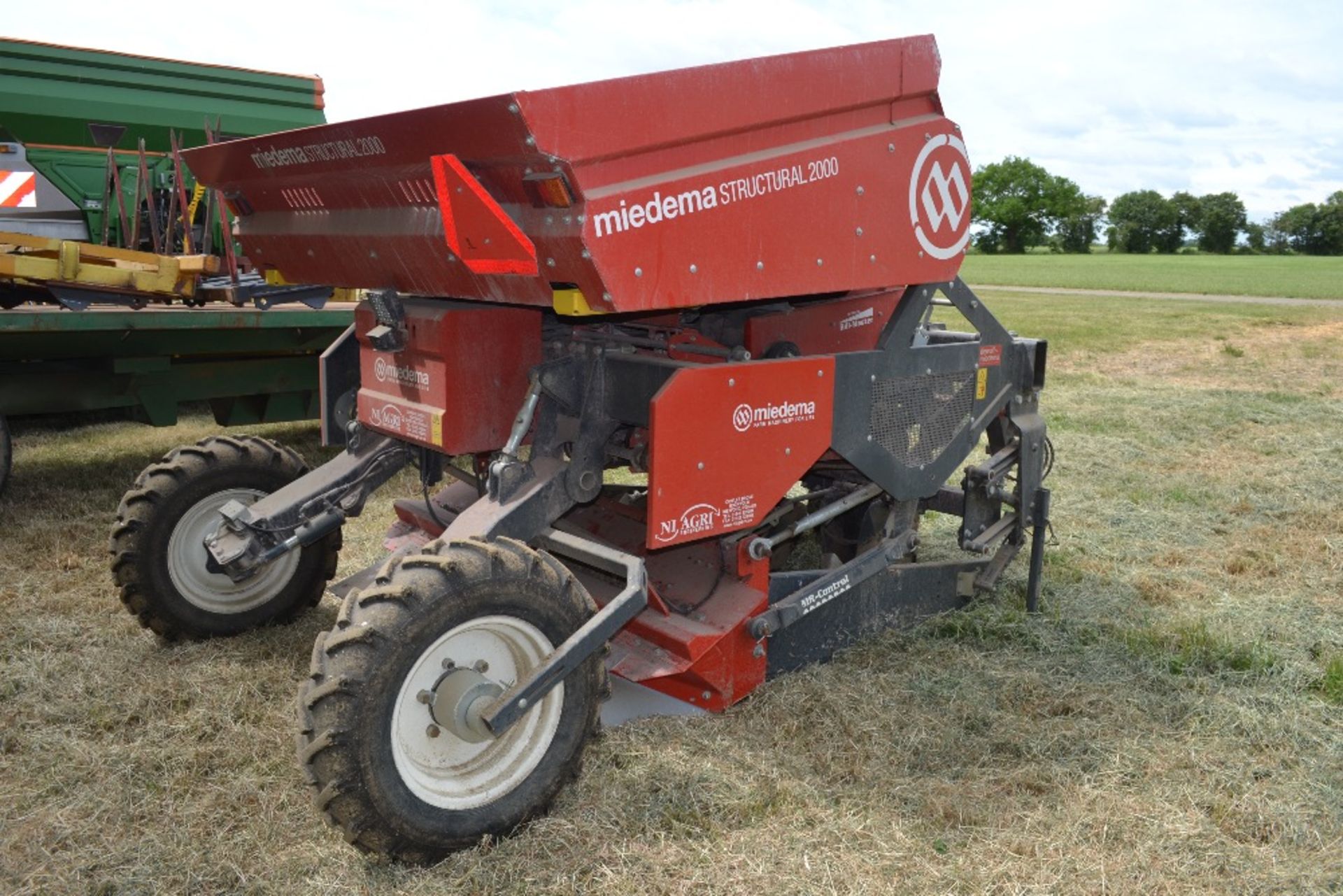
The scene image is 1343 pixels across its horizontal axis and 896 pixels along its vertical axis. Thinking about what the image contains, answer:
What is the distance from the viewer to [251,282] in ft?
22.2

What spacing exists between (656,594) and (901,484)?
1.01 metres

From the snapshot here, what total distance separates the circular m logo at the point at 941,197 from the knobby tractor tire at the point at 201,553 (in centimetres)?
249

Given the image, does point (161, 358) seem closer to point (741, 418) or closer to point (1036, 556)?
point (741, 418)

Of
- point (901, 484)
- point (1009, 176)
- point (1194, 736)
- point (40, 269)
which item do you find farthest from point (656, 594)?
point (1009, 176)

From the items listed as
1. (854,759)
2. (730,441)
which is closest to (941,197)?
(730,441)

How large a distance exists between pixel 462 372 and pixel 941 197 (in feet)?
5.55

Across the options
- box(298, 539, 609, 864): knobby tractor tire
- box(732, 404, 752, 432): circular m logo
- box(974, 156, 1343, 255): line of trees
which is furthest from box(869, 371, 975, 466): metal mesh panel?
box(974, 156, 1343, 255): line of trees

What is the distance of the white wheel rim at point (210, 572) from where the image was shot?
13.9 feet

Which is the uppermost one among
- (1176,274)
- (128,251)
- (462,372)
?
(1176,274)

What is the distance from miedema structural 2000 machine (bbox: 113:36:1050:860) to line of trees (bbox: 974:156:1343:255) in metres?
66.7

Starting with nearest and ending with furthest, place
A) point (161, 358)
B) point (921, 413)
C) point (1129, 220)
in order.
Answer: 1. point (921, 413)
2. point (161, 358)
3. point (1129, 220)

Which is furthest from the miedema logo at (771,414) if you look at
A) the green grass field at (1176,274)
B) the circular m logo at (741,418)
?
the green grass field at (1176,274)

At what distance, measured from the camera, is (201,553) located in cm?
429

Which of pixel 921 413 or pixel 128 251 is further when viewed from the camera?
pixel 128 251
